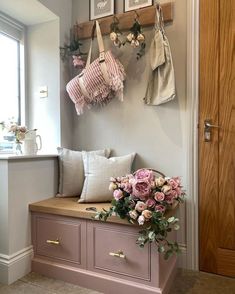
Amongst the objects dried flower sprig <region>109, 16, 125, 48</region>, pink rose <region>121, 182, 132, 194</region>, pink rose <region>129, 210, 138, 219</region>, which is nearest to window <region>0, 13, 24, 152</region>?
dried flower sprig <region>109, 16, 125, 48</region>

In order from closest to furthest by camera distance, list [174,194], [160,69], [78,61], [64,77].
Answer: [174,194] → [160,69] → [78,61] → [64,77]

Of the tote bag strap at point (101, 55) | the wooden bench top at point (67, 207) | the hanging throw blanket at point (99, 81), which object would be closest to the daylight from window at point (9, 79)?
the hanging throw blanket at point (99, 81)

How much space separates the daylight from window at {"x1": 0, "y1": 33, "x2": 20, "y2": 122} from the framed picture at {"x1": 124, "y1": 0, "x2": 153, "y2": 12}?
0.99 m

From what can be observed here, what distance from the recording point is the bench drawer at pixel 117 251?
1.48m

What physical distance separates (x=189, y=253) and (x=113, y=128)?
1.09m

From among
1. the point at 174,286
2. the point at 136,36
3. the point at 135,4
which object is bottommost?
the point at 174,286

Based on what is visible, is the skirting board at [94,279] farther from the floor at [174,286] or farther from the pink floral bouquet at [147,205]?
the pink floral bouquet at [147,205]

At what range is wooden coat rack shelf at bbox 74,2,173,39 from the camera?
6.16 feet

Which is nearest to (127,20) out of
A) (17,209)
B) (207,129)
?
(207,129)

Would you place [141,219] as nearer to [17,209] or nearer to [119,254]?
[119,254]

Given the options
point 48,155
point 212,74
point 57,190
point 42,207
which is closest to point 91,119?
point 48,155

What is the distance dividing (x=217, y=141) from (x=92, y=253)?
43.1 inches

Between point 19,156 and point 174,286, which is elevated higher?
point 19,156

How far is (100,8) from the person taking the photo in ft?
7.01
